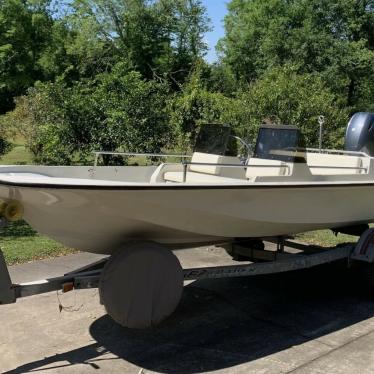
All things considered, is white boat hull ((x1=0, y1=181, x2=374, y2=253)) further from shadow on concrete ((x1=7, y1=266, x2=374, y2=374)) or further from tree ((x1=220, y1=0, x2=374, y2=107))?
tree ((x1=220, y1=0, x2=374, y2=107))

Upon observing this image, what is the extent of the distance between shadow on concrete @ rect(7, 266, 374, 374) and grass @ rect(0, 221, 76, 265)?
212 centimetres

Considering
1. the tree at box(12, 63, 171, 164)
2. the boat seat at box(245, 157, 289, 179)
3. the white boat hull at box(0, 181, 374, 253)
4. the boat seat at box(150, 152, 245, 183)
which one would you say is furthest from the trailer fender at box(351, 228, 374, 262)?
the tree at box(12, 63, 171, 164)

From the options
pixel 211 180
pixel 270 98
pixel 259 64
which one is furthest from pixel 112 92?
pixel 259 64

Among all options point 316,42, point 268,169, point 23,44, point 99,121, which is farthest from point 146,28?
point 268,169

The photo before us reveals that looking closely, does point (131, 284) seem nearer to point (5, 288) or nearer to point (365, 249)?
point (5, 288)

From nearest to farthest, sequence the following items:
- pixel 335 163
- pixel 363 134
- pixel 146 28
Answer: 1. pixel 335 163
2. pixel 363 134
3. pixel 146 28

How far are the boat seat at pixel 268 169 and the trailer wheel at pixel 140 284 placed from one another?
1492 millimetres

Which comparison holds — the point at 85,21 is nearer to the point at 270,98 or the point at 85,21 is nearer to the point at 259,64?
the point at 259,64

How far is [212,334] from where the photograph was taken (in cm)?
452

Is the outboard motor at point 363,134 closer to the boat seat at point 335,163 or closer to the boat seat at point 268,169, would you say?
the boat seat at point 335,163

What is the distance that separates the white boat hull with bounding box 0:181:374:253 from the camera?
3785mm

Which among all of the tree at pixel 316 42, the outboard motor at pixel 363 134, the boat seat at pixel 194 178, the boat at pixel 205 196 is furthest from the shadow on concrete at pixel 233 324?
the tree at pixel 316 42

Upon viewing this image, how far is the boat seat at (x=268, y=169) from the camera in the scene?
5223 mm

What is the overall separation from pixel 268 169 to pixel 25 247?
3.58 meters
